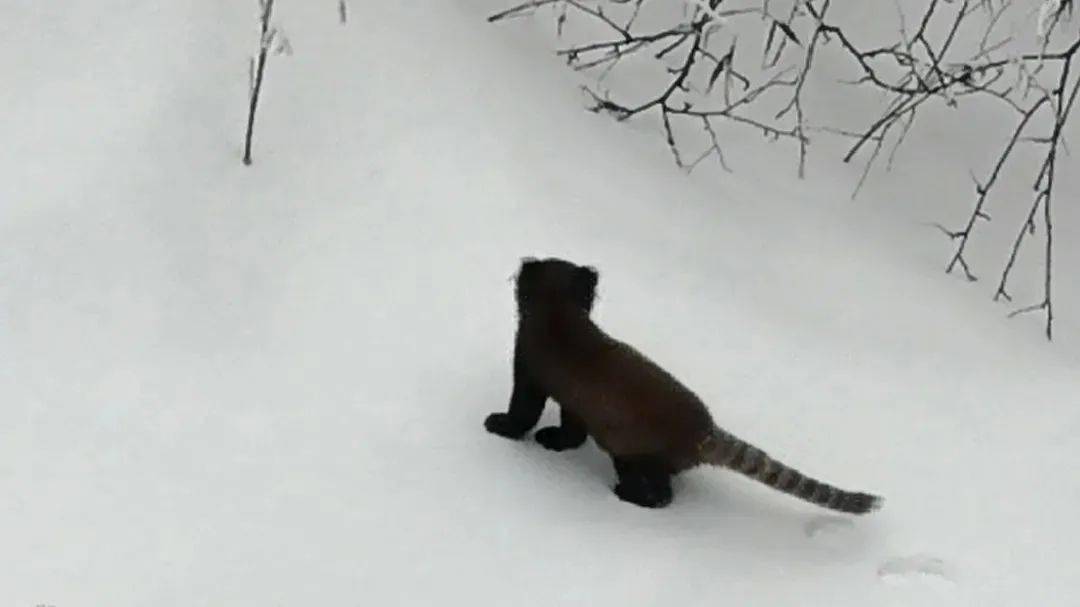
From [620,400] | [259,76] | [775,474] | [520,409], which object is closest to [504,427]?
[520,409]

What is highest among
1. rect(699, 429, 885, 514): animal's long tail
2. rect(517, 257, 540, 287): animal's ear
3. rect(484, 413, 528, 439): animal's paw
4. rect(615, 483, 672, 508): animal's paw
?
rect(517, 257, 540, 287): animal's ear

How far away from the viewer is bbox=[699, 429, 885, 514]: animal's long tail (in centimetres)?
284

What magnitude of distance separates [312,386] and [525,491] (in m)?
0.59

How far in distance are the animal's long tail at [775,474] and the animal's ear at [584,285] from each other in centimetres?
41

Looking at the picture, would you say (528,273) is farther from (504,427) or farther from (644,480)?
(644,480)

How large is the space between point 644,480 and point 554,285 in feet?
1.57

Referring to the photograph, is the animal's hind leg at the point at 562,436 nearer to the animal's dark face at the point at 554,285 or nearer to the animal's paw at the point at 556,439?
the animal's paw at the point at 556,439

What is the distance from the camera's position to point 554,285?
2.92 m

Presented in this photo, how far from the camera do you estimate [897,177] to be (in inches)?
A: 173

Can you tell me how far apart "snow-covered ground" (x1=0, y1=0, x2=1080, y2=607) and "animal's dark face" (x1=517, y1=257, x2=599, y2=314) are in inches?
13.1

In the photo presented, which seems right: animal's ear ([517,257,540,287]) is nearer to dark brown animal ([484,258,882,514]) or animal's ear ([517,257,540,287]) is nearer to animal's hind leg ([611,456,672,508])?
dark brown animal ([484,258,882,514])

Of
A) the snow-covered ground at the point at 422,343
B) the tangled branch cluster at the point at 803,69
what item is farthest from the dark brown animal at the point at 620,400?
the tangled branch cluster at the point at 803,69

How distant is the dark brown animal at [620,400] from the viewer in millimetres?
2828

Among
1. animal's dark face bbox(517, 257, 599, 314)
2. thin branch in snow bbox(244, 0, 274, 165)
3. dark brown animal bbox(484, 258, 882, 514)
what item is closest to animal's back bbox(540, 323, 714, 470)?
dark brown animal bbox(484, 258, 882, 514)
